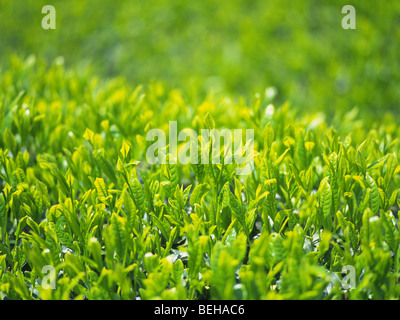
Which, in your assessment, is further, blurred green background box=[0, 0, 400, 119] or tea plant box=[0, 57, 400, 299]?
blurred green background box=[0, 0, 400, 119]

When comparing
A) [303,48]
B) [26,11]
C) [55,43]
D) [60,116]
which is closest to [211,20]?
[303,48]

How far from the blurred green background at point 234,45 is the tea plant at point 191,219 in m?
3.17

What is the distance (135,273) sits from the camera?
201 cm

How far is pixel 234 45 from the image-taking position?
755 cm

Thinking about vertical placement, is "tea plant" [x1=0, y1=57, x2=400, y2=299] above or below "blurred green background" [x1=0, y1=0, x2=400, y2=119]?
below

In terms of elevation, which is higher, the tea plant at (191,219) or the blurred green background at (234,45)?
the blurred green background at (234,45)

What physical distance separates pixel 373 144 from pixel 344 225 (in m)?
0.76

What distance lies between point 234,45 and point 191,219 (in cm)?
578

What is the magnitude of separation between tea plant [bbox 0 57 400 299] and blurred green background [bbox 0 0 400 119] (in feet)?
10.4

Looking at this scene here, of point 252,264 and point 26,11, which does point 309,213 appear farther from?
point 26,11

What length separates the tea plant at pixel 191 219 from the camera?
1896 millimetres

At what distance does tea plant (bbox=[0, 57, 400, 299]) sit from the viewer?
190 cm

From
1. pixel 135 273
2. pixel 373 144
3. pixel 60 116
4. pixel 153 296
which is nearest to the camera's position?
pixel 153 296
